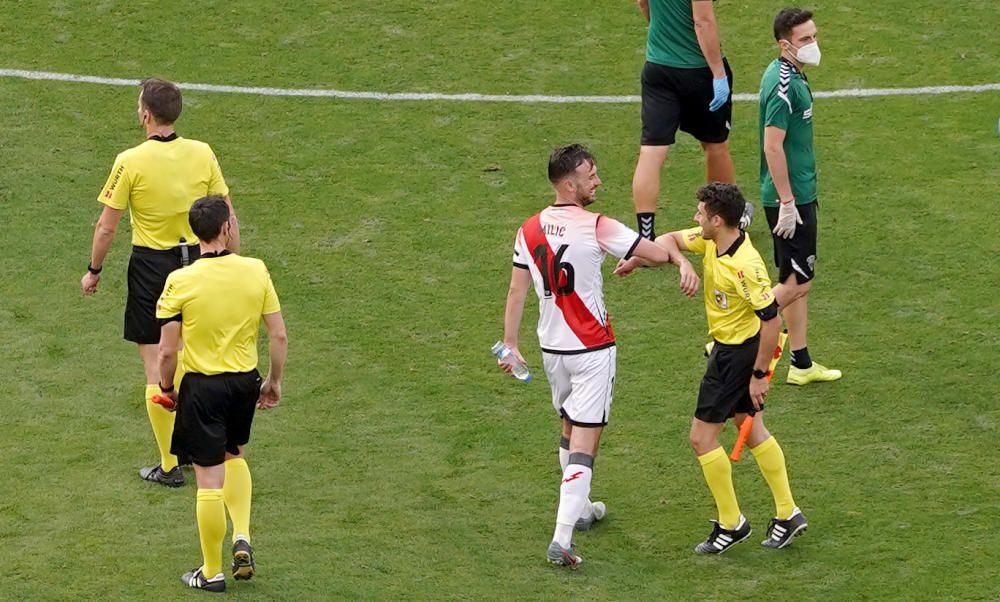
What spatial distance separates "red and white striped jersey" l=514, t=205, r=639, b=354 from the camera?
7625 mm

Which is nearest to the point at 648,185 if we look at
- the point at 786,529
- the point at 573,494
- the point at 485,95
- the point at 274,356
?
the point at 485,95

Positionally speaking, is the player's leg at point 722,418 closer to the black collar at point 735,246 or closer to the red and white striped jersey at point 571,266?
the black collar at point 735,246

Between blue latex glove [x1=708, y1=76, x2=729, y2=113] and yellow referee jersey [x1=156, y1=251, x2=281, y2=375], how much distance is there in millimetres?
4265

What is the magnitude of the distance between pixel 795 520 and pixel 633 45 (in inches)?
285

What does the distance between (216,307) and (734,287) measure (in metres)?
2.53

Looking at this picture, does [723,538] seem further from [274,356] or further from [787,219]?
[274,356]

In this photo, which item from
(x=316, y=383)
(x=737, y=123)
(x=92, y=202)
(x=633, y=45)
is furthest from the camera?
(x=633, y=45)

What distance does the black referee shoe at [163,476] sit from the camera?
8.68 metres

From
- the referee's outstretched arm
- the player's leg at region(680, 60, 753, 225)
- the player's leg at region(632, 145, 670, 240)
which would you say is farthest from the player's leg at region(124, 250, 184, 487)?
the player's leg at region(680, 60, 753, 225)

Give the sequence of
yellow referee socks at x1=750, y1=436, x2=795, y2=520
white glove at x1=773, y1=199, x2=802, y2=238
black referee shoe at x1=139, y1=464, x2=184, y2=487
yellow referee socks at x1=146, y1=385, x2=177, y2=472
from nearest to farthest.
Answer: yellow referee socks at x1=750, y1=436, x2=795, y2=520 → yellow referee socks at x1=146, y1=385, x2=177, y2=472 → black referee shoe at x1=139, y1=464, x2=184, y2=487 → white glove at x1=773, y1=199, x2=802, y2=238

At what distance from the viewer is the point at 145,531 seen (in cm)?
811

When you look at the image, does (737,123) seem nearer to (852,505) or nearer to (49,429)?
(852,505)

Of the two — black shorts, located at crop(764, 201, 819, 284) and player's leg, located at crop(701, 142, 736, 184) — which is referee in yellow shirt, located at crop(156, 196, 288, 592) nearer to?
black shorts, located at crop(764, 201, 819, 284)

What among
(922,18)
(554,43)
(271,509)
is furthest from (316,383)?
(922,18)
